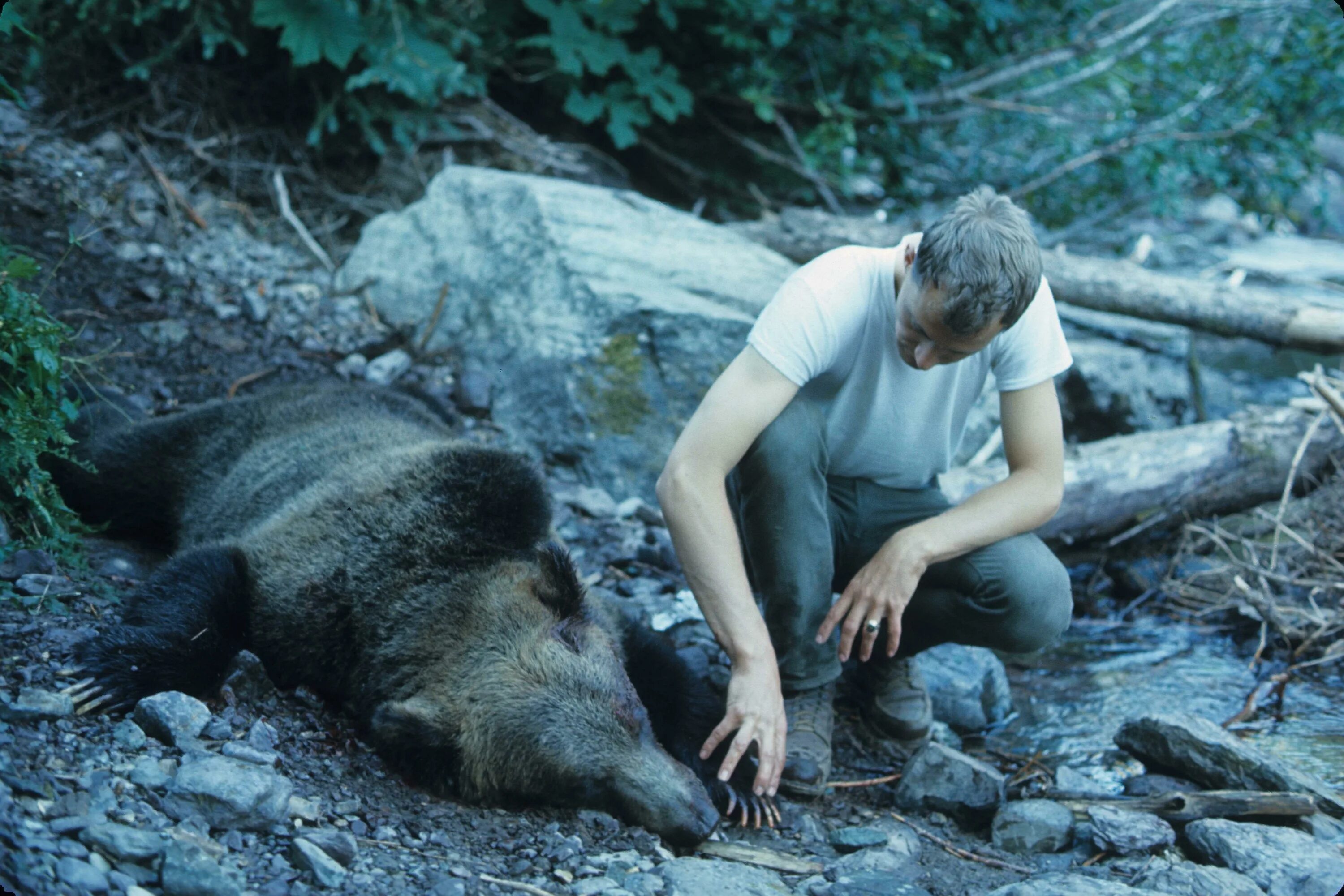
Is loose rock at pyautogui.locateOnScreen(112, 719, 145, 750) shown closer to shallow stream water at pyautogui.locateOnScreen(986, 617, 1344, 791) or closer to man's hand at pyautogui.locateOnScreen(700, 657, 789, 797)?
Answer: man's hand at pyautogui.locateOnScreen(700, 657, 789, 797)

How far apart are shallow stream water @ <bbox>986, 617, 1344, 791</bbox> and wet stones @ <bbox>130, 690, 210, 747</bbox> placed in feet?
10.5

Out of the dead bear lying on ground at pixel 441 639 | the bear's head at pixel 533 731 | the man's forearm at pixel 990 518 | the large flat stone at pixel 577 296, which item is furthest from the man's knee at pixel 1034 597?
the large flat stone at pixel 577 296

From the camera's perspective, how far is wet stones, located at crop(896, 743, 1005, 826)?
12.5ft

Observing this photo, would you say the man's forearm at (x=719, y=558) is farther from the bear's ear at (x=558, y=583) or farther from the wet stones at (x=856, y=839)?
the wet stones at (x=856, y=839)

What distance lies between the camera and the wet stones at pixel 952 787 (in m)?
3.82

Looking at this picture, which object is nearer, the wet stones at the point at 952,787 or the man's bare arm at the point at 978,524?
the man's bare arm at the point at 978,524

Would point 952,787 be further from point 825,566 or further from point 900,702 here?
point 825,566

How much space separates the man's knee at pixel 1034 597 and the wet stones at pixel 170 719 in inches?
108

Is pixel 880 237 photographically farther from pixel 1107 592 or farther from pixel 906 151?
pixel 1107 592

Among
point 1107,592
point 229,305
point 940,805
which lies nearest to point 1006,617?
point 940,805

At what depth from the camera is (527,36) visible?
7875 mm

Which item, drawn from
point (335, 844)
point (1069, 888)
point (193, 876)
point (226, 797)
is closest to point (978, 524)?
point (1069, 888)

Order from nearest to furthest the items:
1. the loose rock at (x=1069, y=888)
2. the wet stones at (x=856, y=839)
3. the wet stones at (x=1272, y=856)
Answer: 1. the loose rock at (x=1069, y=888)
2. the wet stones at (x=1272, y=856)
3. the wet stones at (x=856, y=839)

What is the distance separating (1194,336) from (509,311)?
6066 mm
